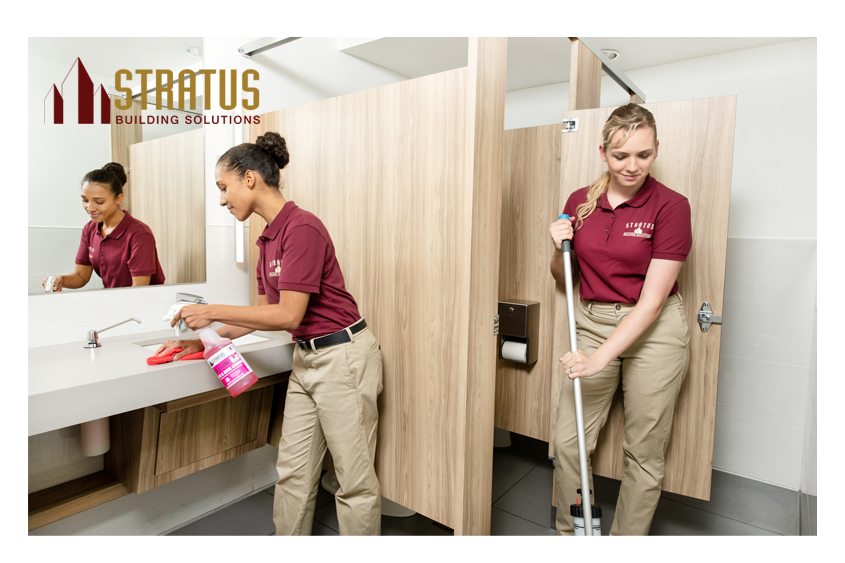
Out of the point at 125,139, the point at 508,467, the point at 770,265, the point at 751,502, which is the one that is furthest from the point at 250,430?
the point at 770,265

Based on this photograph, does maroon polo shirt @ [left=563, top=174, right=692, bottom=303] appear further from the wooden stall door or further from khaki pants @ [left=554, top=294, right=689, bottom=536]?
the wooden stall door

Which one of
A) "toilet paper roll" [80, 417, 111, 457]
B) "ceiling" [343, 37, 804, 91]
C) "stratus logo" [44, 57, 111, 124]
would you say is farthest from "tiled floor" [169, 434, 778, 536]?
"ceiling" [343, 37, 804, 91]

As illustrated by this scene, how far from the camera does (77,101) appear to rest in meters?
1.76

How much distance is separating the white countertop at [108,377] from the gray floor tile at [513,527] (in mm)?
1150

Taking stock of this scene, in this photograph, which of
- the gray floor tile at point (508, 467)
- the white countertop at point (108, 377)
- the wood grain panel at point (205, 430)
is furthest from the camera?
the gray floor tile at point (508, 467)

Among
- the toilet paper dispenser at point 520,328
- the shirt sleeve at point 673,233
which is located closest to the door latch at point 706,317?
the shirt sleeve at point 673,233

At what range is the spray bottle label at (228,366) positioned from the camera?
4.95 feet

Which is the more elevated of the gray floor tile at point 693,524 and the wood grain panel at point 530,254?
the wood grain panel at point 530,254

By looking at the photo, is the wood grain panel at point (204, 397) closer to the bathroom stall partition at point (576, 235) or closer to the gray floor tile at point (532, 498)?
the bathroom stall partition at point (576, 235)

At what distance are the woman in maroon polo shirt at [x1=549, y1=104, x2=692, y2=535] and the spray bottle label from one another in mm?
1031
